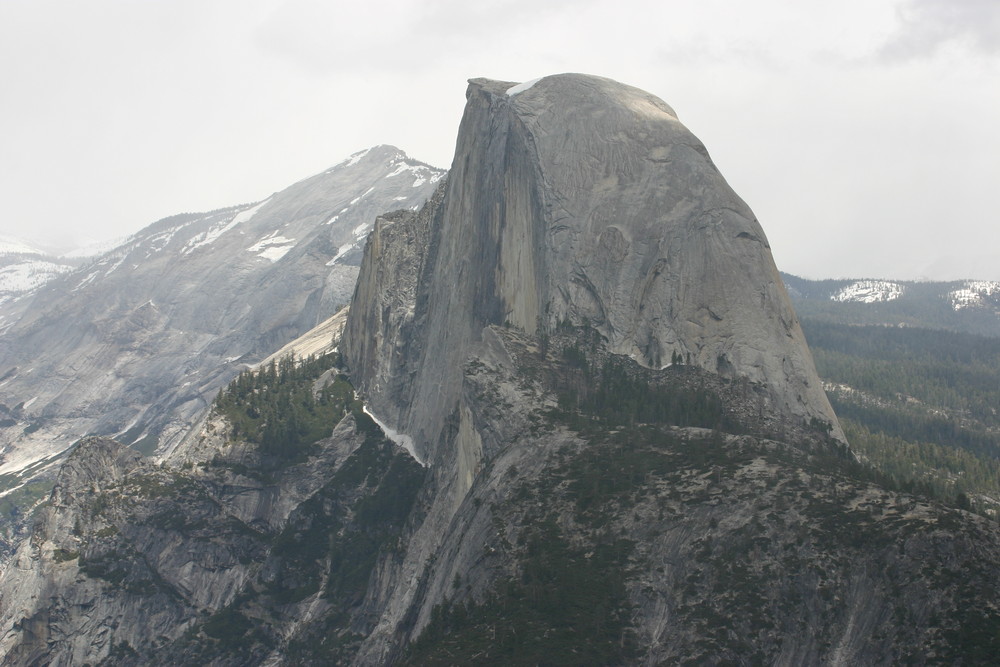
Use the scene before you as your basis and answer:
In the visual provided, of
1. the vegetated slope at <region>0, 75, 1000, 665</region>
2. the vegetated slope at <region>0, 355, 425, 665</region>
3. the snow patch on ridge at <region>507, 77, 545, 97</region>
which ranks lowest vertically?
the vegetated slope at <region>0, 355, 425, 665</region>

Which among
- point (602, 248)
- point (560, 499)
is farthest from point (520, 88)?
point (560, 499)

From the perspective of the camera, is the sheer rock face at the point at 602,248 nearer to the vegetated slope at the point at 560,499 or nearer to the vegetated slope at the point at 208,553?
the vegetated slope at the point at 560,499

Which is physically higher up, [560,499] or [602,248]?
[602,248]

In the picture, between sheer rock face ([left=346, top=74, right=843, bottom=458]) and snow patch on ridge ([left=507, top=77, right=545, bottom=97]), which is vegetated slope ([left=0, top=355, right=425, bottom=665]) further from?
snow patch on ridge ([left=507, top=77, right=545, bottom=97])

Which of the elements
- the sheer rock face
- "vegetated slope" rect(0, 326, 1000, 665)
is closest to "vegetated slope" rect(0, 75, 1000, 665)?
"vegetated slope" rect(0, 326, 1000, 665)

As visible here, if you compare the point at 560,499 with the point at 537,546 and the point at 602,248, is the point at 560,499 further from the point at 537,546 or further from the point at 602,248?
the point at 602,248

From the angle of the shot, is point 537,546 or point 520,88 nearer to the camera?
point 537,546

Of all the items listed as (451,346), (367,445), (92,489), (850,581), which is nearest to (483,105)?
(451,346)

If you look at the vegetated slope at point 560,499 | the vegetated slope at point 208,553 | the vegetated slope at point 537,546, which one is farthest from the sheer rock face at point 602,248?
the vegetated slope at point 208,553

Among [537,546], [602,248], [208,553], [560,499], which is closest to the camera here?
[537,546]
